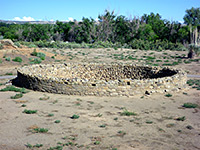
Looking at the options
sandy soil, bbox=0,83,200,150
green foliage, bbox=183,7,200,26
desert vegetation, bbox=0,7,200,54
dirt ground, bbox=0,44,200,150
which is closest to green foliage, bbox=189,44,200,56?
dirt ground, bbox=0,44,200,150

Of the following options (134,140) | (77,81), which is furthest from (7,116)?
(134,140)

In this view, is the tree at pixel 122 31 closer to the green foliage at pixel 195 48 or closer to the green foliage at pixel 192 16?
the green foliage at pixel 192 16

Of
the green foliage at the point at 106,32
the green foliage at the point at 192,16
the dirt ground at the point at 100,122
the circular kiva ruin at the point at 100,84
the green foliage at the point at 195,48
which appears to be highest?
the green foliage at the point at 192,16

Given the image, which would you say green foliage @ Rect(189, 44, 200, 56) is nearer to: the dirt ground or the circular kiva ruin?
the circular kiva ruin

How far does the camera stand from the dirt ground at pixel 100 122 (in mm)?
8336

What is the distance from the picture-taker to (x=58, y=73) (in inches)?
770

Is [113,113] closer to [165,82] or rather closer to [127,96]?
[127,96]

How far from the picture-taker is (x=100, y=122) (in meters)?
10.5

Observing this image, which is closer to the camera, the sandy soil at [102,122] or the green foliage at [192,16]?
the sandy soil at [102,122]

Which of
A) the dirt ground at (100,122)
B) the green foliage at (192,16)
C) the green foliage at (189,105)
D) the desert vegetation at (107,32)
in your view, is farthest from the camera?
the green foliage at (192,16)

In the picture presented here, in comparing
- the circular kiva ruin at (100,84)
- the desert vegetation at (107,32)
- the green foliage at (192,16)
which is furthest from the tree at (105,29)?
the circular kiva ruin at (100,84)

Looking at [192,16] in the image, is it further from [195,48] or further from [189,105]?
[189,105]

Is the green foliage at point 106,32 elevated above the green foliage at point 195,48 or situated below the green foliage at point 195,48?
above

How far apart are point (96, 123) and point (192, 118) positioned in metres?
4.46
